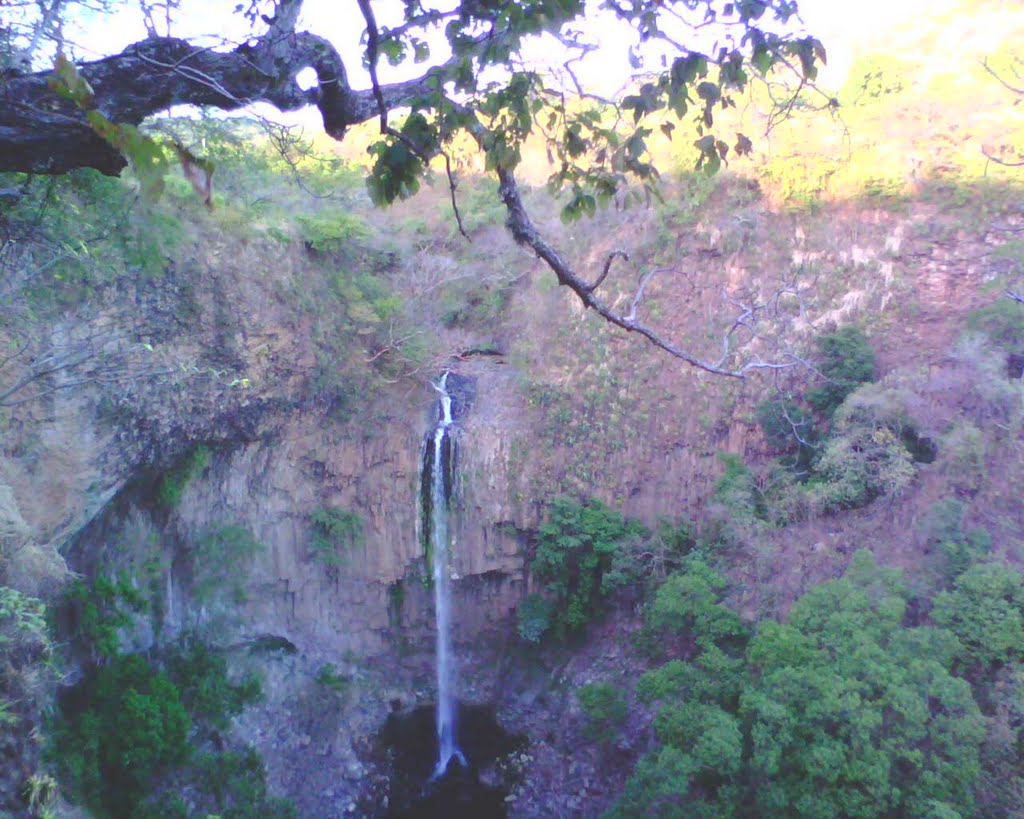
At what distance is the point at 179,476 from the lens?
430 inches

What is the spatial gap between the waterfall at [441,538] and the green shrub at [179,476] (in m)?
3.95

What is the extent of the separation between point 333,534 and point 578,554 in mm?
4412

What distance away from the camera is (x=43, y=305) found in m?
7.90

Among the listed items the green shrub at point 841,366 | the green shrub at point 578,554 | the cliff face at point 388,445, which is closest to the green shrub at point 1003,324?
the cliff face at point 388,445

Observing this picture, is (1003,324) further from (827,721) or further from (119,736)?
(119,736)

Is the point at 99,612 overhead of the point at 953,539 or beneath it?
beneath

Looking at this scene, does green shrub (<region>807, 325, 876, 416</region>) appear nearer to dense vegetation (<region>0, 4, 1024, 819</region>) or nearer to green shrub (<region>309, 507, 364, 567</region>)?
dense vegetation (<region>0, 4, 1024, 819</region>)

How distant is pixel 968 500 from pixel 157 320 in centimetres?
1126

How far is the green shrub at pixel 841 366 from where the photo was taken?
38.4 ft

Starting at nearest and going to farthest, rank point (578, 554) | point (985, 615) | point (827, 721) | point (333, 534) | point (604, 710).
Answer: point (827, 721), point (985, 615), point (604, 710), point (578, 554), point (333, 534)

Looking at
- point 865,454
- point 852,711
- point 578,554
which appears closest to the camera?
point 852,711

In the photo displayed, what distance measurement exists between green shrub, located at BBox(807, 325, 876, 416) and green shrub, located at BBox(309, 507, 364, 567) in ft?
27.3

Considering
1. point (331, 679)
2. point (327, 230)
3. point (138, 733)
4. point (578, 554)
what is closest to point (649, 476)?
point (578, 554)

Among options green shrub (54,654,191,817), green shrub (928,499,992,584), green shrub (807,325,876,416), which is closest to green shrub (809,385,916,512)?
green shrub (807,325,876,416)
